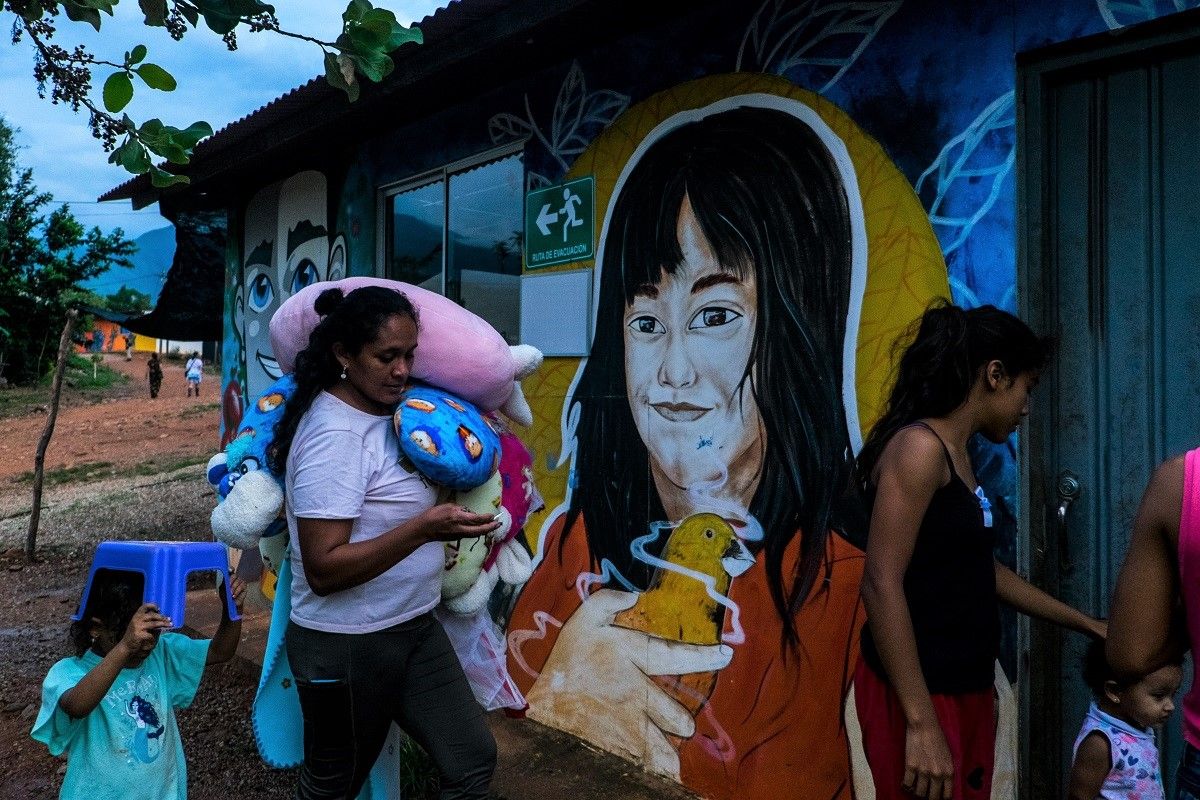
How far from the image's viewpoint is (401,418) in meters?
2.17

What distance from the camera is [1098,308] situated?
262cm

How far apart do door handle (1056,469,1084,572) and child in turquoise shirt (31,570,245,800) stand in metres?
2.38

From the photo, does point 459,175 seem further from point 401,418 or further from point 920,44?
point 401,418

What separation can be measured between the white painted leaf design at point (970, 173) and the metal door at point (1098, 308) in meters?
0.08

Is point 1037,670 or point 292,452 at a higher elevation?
point 292,452

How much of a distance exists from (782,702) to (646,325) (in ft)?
5.07

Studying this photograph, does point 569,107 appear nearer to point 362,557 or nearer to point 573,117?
point 573,117

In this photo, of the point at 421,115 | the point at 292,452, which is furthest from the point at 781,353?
the point at 421,115

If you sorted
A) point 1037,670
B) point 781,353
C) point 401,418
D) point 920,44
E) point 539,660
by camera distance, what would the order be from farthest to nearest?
point 539,660
point 781,353
point 920,44
point 1037,670
point 401,418

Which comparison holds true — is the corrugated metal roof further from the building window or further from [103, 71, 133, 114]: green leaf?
[103, 71, 133, 114]: green leaf

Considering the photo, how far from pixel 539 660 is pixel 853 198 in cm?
247

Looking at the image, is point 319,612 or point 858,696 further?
point 319,612

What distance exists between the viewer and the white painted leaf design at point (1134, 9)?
7.68 ft

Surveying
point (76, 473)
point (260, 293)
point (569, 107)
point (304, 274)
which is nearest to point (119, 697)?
point (569, 107)
